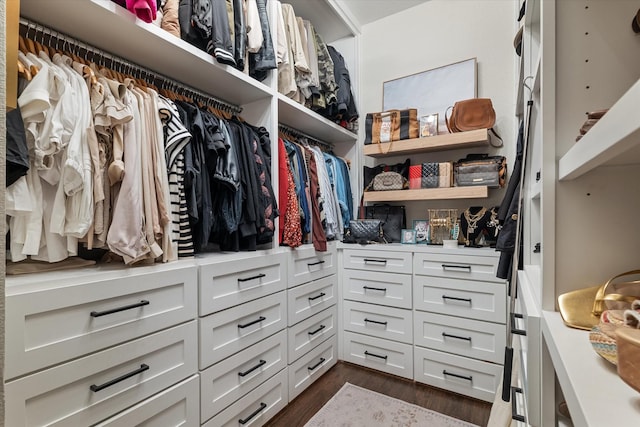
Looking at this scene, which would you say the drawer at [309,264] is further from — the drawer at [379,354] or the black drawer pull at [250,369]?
the drawer at [379,354]

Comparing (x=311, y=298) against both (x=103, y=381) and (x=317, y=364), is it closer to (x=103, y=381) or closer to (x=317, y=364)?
(x=317, y=364)

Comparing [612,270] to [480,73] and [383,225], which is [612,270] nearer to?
[383,225]

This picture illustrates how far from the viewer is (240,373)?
1.44 meters

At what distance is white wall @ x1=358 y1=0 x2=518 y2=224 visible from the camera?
2.12 m

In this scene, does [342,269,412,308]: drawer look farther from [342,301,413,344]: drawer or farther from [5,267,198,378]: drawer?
[5,267,198,378]: drawer

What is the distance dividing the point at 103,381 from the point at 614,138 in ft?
4.50

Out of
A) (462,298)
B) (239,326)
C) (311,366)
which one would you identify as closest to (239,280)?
(239,326)

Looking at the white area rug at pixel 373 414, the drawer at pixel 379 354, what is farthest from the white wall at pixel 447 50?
the white area rug at pixel 373 414

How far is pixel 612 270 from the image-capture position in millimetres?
551

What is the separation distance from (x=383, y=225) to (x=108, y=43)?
2003 mm

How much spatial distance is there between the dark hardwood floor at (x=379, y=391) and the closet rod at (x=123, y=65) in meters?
1.83

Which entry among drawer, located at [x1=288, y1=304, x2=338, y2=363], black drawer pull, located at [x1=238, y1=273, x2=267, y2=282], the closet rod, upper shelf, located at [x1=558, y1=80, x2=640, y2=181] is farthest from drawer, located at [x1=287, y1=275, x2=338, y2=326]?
upper shelf, located at [x1=558, y1=80, x2=640, y2=181]

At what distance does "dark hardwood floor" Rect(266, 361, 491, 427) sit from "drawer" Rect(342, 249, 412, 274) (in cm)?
74

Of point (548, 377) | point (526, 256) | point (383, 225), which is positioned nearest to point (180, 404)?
point (548, 377)
